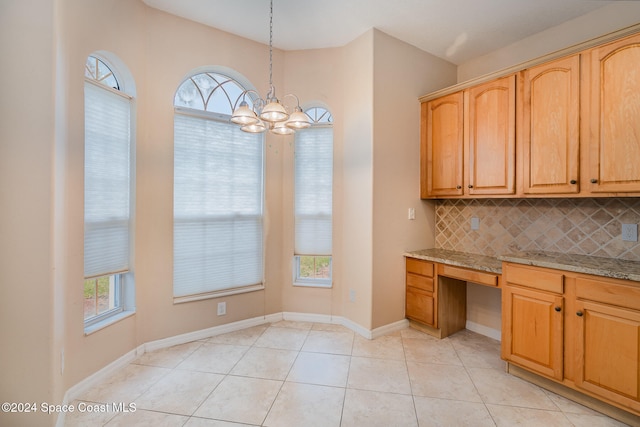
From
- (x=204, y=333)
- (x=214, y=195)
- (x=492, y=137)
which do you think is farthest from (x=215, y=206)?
(x=492, y=137)

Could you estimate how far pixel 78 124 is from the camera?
80.1 inches

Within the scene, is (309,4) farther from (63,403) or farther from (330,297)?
(63,403)

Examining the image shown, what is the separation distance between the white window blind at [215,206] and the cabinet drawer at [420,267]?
1703 millimetres

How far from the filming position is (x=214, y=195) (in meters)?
3.02

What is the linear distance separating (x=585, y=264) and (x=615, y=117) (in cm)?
103

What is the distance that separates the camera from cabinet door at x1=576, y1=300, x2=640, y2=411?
1718 mm

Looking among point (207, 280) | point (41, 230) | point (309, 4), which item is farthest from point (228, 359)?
point (309, 4)

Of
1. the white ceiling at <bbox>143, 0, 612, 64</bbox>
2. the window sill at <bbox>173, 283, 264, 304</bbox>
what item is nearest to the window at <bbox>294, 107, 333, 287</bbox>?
the window sill at <bbox>173, 283, 264, 304</bbox>

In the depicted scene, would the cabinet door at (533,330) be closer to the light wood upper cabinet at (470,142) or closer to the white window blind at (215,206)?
the light wood upper cabinet at (470,142)

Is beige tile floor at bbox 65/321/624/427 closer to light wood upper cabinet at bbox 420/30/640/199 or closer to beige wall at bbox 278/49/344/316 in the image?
beige wall at bbox 278/49/344/316

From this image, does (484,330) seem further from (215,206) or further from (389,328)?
(215,206)

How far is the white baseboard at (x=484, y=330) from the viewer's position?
9.88 feet

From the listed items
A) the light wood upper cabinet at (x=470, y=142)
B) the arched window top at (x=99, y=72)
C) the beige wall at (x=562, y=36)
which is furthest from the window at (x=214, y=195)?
the beige wall at (x=562, y=36)

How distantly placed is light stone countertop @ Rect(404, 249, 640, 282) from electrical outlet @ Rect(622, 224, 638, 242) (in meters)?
0.17
